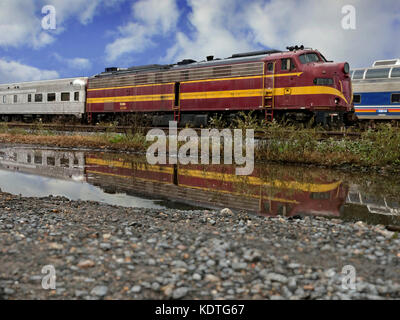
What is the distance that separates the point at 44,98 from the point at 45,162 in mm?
18409

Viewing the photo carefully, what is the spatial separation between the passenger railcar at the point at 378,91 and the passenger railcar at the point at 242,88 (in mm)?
5033

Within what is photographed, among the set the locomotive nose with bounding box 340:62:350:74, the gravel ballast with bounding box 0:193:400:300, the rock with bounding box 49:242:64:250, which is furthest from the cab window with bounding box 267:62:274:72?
the rock with bounding box 49:242:64:250

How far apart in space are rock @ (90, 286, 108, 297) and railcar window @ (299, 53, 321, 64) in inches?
604

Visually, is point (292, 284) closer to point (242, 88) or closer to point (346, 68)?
point (346, 68)

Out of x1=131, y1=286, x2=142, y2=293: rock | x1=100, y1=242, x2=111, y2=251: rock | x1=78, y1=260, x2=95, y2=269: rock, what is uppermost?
x1=100, y1=242, x2=111, y2=251: rock

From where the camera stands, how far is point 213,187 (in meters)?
9.35

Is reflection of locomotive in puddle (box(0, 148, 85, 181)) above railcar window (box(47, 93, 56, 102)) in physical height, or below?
below

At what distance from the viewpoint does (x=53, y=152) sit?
16812 mm

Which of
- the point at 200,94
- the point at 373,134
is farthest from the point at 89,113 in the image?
the point at 373,134

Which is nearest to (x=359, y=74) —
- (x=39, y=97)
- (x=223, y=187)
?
(x=223, y=187)

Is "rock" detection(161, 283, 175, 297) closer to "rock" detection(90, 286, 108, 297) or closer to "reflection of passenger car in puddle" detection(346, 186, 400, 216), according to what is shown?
"rock" detection(90, 286, 108, 297)

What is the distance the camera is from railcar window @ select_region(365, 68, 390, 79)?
862 inches
